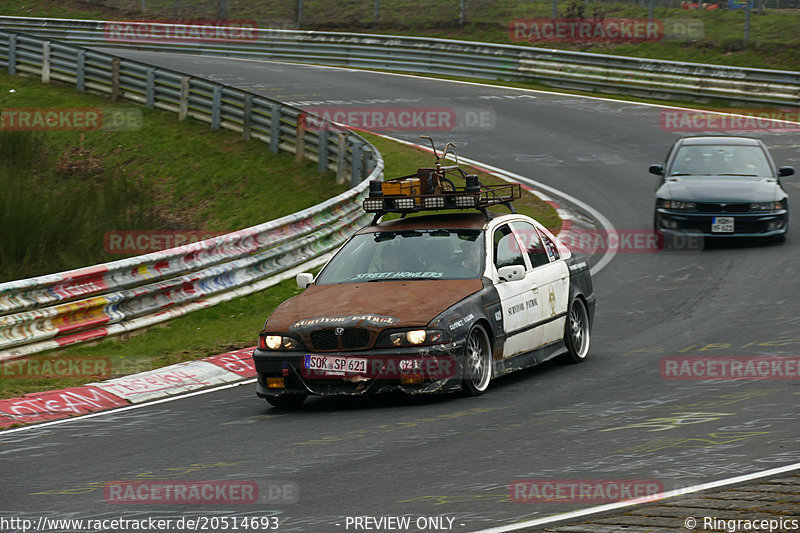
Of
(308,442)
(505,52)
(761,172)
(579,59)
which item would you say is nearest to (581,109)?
(579,59)

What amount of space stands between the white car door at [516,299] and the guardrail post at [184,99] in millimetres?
20254

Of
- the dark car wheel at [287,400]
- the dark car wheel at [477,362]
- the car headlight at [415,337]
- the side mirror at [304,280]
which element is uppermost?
the side mirror at [304,280]

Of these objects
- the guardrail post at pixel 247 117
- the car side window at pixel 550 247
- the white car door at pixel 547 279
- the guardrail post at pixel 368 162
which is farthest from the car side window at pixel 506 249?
the guardrail post at pixel 247 117

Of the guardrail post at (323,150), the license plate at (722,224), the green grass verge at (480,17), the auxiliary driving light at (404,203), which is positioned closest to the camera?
the auxiliary driving light at (404,203)

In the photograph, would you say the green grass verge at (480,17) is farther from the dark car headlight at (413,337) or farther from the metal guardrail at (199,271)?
the dark car headlight at (413,337)

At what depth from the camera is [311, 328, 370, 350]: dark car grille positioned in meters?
9.23

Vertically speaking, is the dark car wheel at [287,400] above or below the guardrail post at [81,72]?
below

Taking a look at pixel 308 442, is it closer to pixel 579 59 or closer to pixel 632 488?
pixel 632 488

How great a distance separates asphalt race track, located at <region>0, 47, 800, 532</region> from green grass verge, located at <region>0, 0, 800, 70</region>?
22429 millimetres

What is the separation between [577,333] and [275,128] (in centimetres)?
1630

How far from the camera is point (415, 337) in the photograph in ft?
30.1

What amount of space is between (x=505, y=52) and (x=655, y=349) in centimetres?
2700

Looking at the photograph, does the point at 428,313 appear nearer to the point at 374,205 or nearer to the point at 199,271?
the point at 374,205

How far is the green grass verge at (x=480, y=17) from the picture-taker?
3594 centimetres
